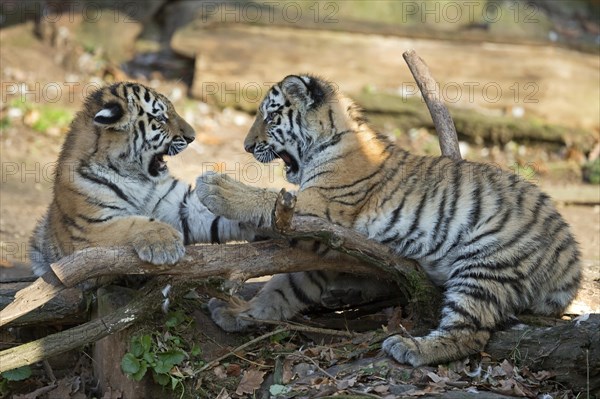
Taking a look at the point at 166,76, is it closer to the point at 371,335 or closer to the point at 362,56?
the point at 362,56

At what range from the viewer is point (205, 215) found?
5031 millimetres

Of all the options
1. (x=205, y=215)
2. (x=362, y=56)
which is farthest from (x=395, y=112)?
(x=205, y=215)

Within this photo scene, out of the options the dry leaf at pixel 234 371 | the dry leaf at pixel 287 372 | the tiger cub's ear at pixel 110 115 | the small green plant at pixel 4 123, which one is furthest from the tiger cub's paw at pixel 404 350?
the small green plant at pixel 4 123

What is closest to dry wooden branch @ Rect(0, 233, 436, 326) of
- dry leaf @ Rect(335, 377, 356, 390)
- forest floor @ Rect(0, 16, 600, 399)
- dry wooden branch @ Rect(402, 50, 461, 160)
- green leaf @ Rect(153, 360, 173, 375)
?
forest floor @ Rect(0, 16, 600, 399)

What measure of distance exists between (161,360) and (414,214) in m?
1.58

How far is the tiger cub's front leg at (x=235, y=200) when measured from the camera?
443cm

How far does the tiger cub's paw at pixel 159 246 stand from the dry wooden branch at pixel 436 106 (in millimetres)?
2014

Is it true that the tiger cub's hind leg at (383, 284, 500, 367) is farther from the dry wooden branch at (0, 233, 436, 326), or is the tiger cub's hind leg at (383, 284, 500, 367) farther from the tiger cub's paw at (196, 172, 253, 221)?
the tiger cub's paw at (196, 172, 253, 221)

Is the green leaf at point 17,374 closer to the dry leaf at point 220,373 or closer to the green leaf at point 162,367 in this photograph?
the green leaf at point 162,367

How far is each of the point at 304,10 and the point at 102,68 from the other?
8.98 ft

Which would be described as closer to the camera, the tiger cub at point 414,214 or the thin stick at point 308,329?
the tiger cub at point 414,214

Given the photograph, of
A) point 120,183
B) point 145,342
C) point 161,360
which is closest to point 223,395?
point 161,360

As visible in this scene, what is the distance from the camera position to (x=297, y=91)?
16.2 feet

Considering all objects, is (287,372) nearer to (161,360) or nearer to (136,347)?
(161,360)
